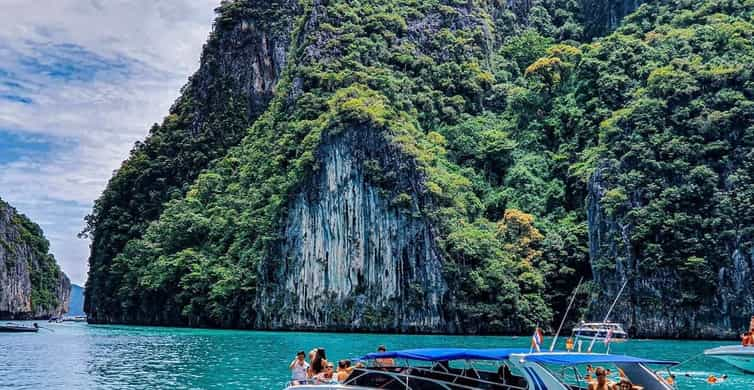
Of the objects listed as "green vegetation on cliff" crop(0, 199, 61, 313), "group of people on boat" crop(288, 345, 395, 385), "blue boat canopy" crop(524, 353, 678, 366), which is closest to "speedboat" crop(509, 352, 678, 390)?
"blue boat canopy" crop(524, 353, 678, 366)

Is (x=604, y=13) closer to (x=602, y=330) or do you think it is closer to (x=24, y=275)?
(x=602, y=330)

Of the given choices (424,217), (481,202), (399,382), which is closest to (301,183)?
(424,217)

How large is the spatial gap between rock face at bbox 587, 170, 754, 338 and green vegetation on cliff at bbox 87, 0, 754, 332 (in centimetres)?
61

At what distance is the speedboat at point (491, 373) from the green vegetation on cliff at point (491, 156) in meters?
45.4

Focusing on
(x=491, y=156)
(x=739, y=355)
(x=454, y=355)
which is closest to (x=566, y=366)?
(x=454, y=355)

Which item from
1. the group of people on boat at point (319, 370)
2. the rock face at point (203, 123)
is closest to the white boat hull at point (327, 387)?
the group of people on boat at point (319, 370)

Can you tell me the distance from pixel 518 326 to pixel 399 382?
51.0m

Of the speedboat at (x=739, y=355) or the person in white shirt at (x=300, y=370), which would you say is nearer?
the person in white shirt at (x=300, y=370)

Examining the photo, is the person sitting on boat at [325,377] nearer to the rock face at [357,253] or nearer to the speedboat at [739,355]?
the speedboat at [739,355]

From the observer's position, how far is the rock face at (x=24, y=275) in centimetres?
12556

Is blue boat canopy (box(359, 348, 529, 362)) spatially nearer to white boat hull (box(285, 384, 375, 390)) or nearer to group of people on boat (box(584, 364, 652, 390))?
white boat hull (box(285, 384, 375, 390))

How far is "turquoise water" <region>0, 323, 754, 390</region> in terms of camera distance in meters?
30.0

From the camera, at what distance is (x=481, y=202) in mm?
84250

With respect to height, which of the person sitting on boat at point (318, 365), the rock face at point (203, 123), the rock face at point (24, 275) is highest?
the rock face at point (203, 123)
